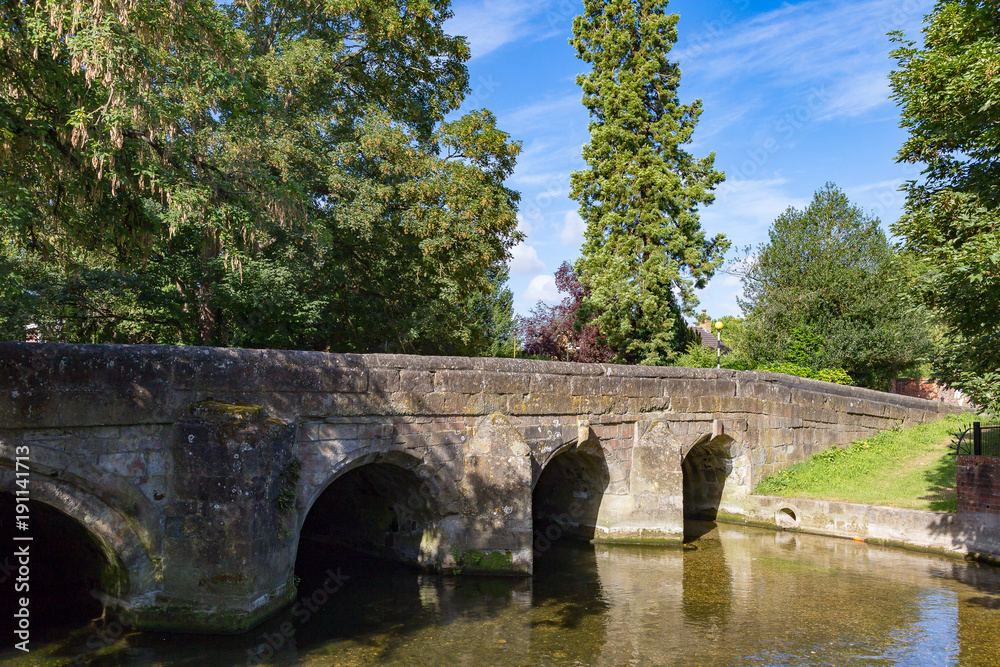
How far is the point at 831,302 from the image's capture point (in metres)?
24.2

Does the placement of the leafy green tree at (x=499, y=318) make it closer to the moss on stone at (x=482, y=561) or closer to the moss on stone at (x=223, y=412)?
the moss on stone at (x=482, y=561)

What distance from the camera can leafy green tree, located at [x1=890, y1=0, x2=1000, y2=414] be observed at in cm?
774

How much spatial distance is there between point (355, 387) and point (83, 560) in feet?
11.7

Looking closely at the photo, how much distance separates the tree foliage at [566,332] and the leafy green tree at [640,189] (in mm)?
871

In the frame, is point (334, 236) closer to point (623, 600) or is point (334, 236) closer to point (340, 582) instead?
point (340, 582)

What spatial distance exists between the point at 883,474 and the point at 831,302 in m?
11.5

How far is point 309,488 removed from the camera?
7852 mm

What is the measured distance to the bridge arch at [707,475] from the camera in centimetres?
1395

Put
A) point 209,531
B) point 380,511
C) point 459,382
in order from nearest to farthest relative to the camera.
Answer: point 209,531, point 459,382, point 380,511

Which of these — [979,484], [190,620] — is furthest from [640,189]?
[190,620]

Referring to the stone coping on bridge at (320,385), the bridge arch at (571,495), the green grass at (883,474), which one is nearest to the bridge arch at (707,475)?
the green grass at (883,474)

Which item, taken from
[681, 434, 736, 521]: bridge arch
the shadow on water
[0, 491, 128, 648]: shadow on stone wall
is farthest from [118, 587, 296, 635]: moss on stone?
[681, 434, 736, 521]: bridge arch

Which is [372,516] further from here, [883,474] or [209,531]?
[883,474]

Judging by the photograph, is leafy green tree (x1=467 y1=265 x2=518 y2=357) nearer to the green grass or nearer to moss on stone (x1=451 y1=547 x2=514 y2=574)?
the green grass
